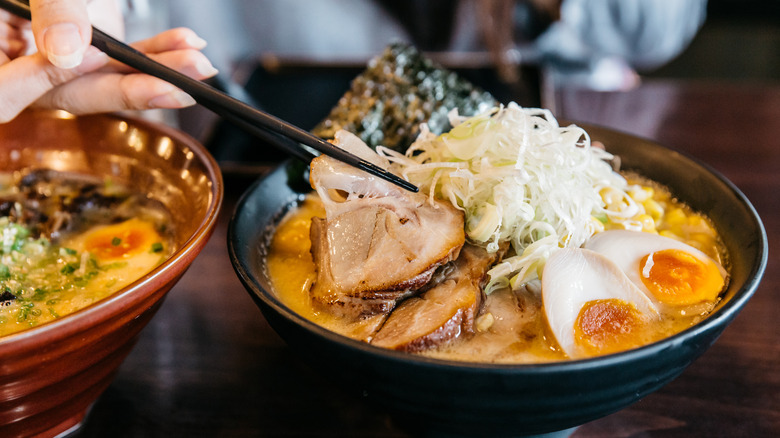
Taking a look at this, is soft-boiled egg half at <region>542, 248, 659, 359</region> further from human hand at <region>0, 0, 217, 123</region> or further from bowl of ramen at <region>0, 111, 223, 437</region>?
human hand at <region>0, 0, 217, 123</region>

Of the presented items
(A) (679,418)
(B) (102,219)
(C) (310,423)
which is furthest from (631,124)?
(B) (102,219)

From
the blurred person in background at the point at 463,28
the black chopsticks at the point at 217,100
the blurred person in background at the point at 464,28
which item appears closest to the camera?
the black chopsticks at the point at 217,100

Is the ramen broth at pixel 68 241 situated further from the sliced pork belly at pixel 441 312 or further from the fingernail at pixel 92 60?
the sliced pork belly at pixel 441 312

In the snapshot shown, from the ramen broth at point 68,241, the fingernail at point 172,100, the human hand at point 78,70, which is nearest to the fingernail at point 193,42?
the human hand at point 78,70

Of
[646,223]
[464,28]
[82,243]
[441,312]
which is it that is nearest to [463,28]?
[464,28]

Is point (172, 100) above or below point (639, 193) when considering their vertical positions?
above

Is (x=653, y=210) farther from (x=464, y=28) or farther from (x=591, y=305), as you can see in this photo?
(x=464, y=28)
